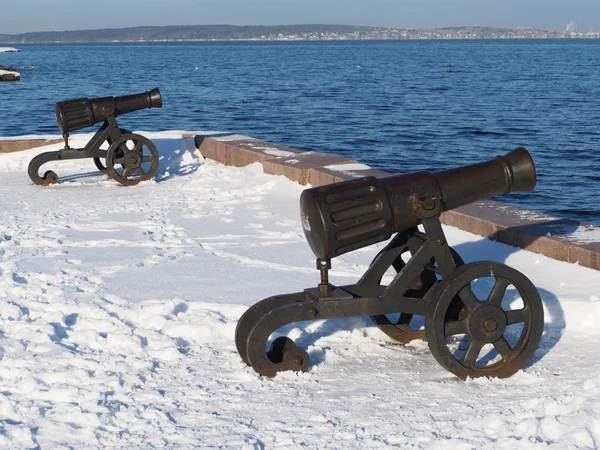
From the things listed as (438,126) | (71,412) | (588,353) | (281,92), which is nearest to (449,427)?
(588,353)

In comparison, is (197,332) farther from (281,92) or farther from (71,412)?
(281,92)

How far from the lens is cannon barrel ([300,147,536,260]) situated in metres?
3.94

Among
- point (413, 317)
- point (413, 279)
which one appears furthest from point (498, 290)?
point (413, 317)

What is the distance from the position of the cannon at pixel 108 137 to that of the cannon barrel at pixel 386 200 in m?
5.60

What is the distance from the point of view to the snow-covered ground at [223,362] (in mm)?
3596

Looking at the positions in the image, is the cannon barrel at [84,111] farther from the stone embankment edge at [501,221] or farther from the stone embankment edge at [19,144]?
the stone embankment edge at [19,144]

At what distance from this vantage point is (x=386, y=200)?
4.01 meters

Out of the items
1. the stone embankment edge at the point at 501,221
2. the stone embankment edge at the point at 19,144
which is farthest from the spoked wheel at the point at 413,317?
the stone embankment edge at the point at 19,144

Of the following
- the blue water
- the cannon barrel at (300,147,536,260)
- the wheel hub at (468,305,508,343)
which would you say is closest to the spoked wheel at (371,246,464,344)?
the wheel hub at (468,305,508,343)

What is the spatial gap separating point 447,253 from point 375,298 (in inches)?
14.8

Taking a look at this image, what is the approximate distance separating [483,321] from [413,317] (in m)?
0.91

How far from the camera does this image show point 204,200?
862 centimetres

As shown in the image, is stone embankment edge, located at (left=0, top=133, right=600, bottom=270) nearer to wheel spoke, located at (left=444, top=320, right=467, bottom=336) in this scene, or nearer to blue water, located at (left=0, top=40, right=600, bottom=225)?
wheel spoke, located at (left=444, top=320, right=467, bottom=336)

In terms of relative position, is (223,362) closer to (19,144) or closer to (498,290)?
(498,290)
